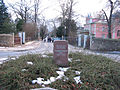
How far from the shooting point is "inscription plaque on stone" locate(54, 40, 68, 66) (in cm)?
593

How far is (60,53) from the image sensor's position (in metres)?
5.96

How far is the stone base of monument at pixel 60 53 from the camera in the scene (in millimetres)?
5926

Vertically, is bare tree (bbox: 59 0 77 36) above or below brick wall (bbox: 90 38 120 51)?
above

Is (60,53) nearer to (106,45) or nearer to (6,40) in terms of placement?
(106,45)

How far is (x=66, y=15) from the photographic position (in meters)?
38.2

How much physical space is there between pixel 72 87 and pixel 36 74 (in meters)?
1.47

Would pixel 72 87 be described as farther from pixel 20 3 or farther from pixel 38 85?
pixel 20 3

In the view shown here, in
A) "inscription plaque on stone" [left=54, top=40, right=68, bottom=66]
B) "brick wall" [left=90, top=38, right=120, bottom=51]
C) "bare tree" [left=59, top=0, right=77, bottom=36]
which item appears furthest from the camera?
"bare tree" [left=59, top=0, right=77, bottom=36]

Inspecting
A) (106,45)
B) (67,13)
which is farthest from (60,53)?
(67,13)

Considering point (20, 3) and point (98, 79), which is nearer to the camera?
point (98, 79)

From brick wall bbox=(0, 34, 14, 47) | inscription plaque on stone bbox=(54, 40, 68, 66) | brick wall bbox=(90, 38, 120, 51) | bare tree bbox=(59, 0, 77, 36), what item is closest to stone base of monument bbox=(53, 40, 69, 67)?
inscription plaque on stone bbox=(54, 40, 68, 66)

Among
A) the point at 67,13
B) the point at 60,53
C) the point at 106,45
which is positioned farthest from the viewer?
the point at 67,13

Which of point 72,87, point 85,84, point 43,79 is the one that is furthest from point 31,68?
point 85,84

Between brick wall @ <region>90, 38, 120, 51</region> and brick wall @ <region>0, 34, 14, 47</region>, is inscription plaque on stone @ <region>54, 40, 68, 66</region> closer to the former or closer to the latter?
brick wall @ <region>90, 38, 120, 51</region>
